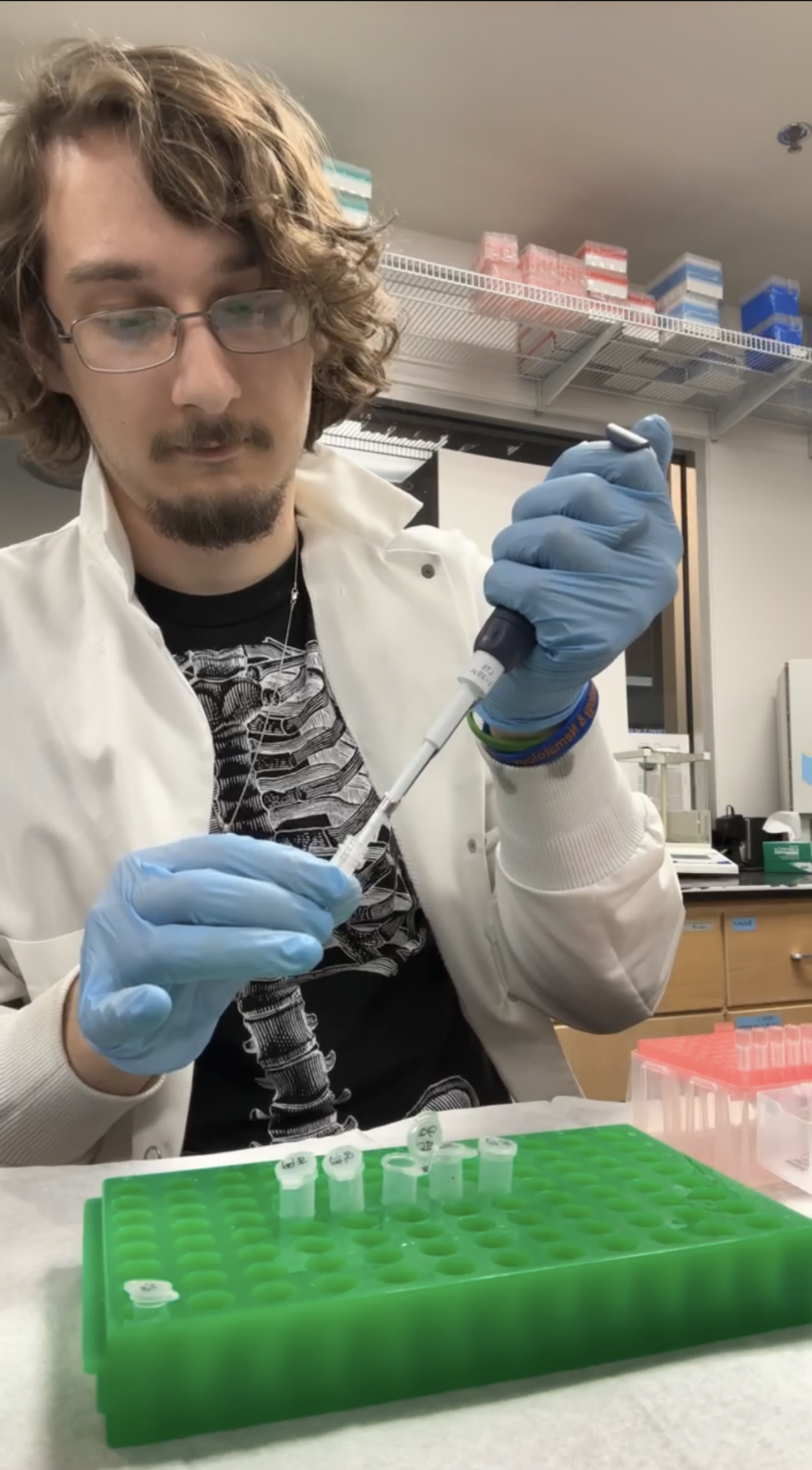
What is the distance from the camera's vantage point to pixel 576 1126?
0.66 metres

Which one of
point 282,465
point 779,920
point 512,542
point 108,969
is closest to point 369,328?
point 282,465

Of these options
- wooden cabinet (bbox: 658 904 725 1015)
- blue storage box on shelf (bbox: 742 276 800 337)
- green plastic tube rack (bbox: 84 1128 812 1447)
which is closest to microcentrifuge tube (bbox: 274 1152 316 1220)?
green plastic tube rack (bbox: 84 1128 812 1447)

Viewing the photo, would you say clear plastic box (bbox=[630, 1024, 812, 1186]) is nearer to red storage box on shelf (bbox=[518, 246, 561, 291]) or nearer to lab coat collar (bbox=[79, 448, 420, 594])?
lab coat collar (bbox=[79, 448, 420, 594])

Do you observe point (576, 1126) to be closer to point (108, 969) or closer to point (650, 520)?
point (108, 969)

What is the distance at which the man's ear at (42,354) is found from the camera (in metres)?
1.07

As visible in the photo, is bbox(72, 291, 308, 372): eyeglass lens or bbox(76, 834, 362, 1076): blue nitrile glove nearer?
bbox(76, 834, 362, 1076): blue nitrile glove

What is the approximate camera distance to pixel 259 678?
983mm

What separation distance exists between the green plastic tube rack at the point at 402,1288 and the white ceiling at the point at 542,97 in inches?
77.6

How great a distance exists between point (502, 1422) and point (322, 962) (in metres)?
0.53

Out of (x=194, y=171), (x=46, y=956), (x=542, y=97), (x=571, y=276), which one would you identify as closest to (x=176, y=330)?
(x=194, y=171)

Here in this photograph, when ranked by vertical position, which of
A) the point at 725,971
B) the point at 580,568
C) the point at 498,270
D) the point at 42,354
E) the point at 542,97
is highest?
the point at 542,97

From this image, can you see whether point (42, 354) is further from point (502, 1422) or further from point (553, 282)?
point (553, 282)

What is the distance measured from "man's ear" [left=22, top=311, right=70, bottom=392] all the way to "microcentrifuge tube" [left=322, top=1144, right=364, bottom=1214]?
35.6 inches

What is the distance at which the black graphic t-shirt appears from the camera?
0.83 metres
